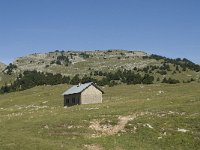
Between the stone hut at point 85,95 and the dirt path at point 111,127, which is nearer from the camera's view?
the dirt path at point 111,127

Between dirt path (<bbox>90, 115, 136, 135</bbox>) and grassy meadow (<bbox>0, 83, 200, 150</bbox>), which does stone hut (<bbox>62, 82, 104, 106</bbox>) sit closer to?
grassy meadow (<bbox>0, 83, 200, 150</bbox>)

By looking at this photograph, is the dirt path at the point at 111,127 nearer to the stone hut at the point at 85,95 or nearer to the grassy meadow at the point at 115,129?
the grassy meadow at the point at 115,129

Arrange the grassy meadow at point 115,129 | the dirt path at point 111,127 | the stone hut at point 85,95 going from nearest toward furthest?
1. the grassy meadow at point 115,129
2. the dirt path at point 111,127
3. the stone hut at point 85,95

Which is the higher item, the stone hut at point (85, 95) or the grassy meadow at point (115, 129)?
the stone hut at point (85, 95)

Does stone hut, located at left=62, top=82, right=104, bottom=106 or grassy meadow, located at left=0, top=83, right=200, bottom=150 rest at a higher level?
stone hut, located at left=62, top=82, right=104, bottom=106

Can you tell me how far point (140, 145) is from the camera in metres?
45.2

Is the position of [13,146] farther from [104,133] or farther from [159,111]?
[159,111]

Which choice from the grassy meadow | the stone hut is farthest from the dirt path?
the stone hut

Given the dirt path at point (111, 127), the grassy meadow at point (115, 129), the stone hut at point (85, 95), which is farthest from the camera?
the stone hut at point (85, 95)

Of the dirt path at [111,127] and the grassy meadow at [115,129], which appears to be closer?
the grassy meadow at [115,129]

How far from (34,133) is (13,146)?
9.15 metres

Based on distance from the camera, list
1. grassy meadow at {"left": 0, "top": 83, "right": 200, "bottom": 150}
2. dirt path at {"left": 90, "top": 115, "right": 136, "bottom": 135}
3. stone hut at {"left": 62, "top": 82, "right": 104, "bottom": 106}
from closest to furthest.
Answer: grassy meadow at {"left": 0, "top": 83, "right": 200, "bottom": 150}
dirt path at {"left": 90, "top": 115, "right": 136, "bottom": 135}
stone hut at {"left": 62, "top": 82, "right": 104, "bottom": 106}

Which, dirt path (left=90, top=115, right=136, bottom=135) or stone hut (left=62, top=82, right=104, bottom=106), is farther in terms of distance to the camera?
stone hut (left=62, top=82, right=104, bottom=106)

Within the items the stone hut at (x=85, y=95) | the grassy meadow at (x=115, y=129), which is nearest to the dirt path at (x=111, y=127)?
the grassy meadow at (x=115, y=129)
